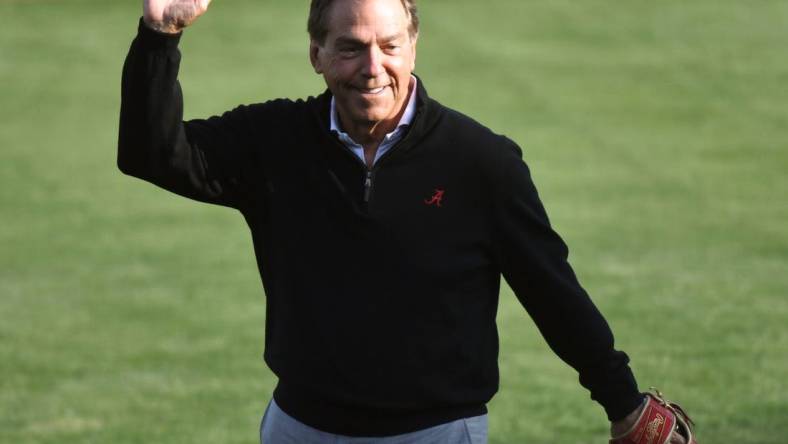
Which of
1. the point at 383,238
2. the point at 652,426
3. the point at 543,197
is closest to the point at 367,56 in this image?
the point at 383,238

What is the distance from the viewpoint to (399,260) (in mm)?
4086

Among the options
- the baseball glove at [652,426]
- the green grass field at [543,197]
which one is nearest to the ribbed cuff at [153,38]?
the baseball glove at [652,426]

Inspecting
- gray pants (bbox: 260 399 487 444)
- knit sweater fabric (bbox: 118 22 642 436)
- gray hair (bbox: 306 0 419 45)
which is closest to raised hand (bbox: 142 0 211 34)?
knit sweater fabric (bbox: 118 22 642 436)

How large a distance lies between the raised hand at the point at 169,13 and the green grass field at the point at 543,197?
5180 mm

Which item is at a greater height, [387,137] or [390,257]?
[387,137]

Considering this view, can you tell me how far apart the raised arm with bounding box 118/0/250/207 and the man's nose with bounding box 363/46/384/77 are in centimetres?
44

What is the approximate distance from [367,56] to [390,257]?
0.55m

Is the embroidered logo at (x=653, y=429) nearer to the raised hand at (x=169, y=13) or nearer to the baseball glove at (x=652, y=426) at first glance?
the baseball glove at (x=652, y=426)

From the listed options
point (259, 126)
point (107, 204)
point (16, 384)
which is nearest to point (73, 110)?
point (107, 204)

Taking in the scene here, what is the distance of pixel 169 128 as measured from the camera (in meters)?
4.02

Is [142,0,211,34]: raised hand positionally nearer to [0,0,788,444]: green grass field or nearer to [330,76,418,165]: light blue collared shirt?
[330,76,418,165]: light blue collared shirt

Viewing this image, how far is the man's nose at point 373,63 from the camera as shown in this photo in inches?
160

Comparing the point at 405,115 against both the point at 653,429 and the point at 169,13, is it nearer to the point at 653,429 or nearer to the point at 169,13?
the point at 169,13

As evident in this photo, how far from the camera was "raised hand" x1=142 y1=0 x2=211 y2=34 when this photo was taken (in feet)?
12.7
